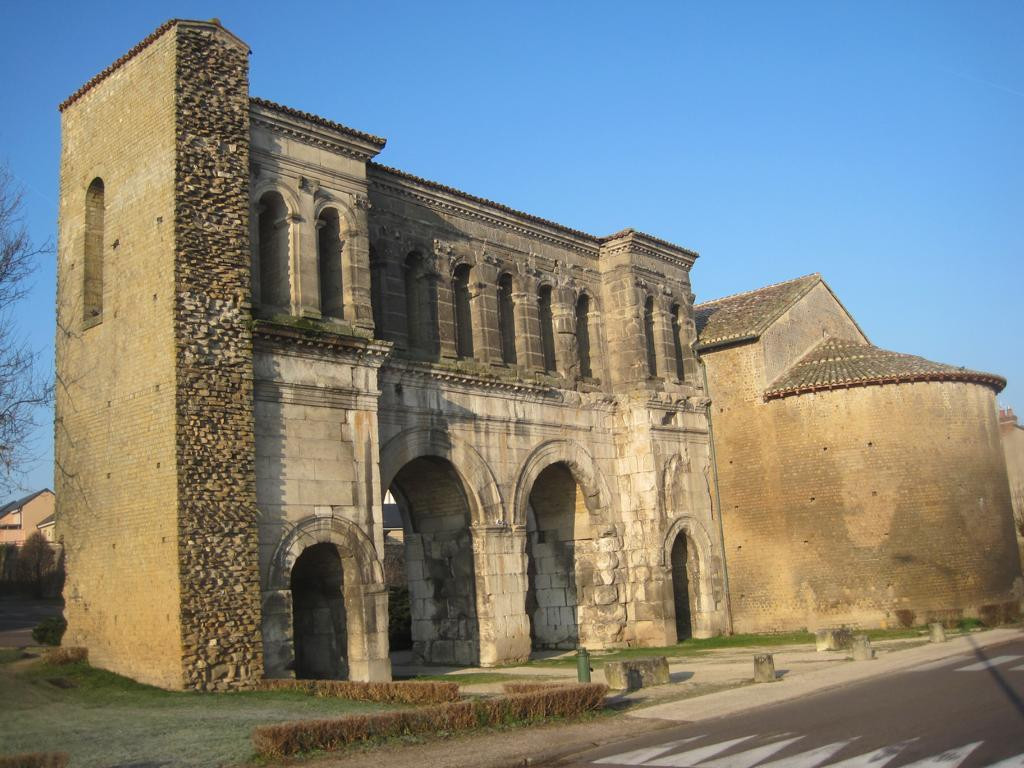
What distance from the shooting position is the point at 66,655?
61.8ft

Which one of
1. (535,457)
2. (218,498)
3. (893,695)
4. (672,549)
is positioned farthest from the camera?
(672,549)

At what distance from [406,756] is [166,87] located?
12914 millimetres

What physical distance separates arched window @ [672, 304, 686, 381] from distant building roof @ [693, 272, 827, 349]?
703mm

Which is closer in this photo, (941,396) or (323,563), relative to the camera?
(323,563)

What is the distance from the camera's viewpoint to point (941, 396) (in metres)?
28.5

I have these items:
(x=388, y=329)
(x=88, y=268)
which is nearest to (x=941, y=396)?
(x=388, y=329)

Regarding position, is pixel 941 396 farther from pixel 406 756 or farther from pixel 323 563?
pixel 406 756

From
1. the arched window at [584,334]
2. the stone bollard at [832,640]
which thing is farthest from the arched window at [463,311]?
the stone bollard at [832,640]

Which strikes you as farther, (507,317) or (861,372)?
(861,372)

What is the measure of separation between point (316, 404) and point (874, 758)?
40.9 ft

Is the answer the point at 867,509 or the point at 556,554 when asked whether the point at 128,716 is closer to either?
the point at 556,554

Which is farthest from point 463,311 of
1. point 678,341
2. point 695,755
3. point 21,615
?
point 21,615

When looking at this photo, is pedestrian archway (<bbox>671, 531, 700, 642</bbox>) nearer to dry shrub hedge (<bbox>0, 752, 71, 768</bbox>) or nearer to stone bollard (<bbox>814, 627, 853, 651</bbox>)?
stone bollard (<bbox>814, 627, 853, 651</bbox>)

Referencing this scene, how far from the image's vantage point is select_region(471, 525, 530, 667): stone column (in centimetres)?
2339
